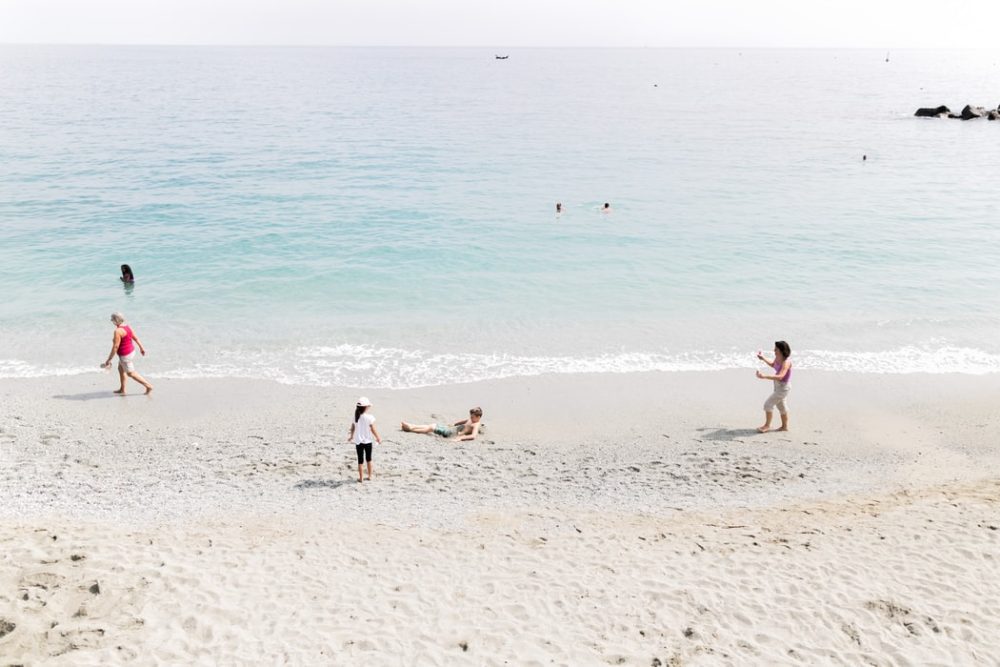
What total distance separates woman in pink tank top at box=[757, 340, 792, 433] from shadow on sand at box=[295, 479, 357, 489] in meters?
7.45

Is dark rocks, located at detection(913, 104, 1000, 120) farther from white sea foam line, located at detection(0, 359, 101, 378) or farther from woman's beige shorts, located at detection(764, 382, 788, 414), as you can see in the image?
white sea foam line, located at detection(0, 359, 101, 378)

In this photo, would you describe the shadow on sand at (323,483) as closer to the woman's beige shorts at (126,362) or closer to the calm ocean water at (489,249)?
the calm ocean water at (489,249)

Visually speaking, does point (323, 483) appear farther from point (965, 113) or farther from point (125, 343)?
point (965, 113)

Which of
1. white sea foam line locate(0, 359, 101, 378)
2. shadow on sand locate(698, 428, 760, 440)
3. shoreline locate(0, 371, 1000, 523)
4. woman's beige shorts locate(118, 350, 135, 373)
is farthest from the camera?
white sea foam line locate(0, 359, 101, 378)

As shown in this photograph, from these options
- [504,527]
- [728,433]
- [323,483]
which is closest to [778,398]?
[728,433]

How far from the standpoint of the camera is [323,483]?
11.2 metres

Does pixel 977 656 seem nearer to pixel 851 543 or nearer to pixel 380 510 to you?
pixel 851 543

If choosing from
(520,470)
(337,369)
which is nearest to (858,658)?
(520,470)

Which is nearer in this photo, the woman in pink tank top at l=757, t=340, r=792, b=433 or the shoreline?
the shoreline

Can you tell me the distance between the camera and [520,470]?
11.9 m

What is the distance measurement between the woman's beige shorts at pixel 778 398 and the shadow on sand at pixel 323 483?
779cm

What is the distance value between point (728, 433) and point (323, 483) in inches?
299

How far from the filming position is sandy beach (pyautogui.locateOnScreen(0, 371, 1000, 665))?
771cm

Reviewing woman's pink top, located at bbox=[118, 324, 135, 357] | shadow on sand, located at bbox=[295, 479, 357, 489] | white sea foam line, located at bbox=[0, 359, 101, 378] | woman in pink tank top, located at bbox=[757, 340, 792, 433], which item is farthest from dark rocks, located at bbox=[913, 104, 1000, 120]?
white sea foam line, located at bbox=[0, 359, 101, 378]
